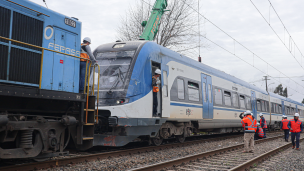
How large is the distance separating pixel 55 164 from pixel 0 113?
201 centimetres

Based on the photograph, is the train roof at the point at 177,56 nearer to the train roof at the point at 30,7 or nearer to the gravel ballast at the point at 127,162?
the train roof at the point at 30,7

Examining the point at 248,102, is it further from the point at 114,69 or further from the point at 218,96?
the point at 114,69

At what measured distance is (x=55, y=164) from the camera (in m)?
Answer: 6.01

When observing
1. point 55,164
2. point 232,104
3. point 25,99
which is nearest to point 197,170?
point 55,164

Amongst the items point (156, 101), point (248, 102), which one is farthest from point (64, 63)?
point (248, 102)

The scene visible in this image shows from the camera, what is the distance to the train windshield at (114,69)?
824 centimetres

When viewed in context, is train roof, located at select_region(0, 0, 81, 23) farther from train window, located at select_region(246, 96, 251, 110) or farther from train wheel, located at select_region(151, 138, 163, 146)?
train window, located at select_region(246, 96, 251, 110)

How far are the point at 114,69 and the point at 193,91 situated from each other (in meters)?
Result: 4.08

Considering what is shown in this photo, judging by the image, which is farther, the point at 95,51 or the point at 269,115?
the point at 269,115

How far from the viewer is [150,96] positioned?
8648 mm

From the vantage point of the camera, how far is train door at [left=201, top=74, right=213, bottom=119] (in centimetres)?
1206

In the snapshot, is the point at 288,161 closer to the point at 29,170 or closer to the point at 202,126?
the point at 202,126

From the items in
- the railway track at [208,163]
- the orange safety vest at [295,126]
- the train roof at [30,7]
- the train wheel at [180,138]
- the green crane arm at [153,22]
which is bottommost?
the railway track at [208,163]

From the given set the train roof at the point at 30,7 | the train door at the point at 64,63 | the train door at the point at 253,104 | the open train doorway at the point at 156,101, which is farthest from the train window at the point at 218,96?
the train roof at the point at 30,7
